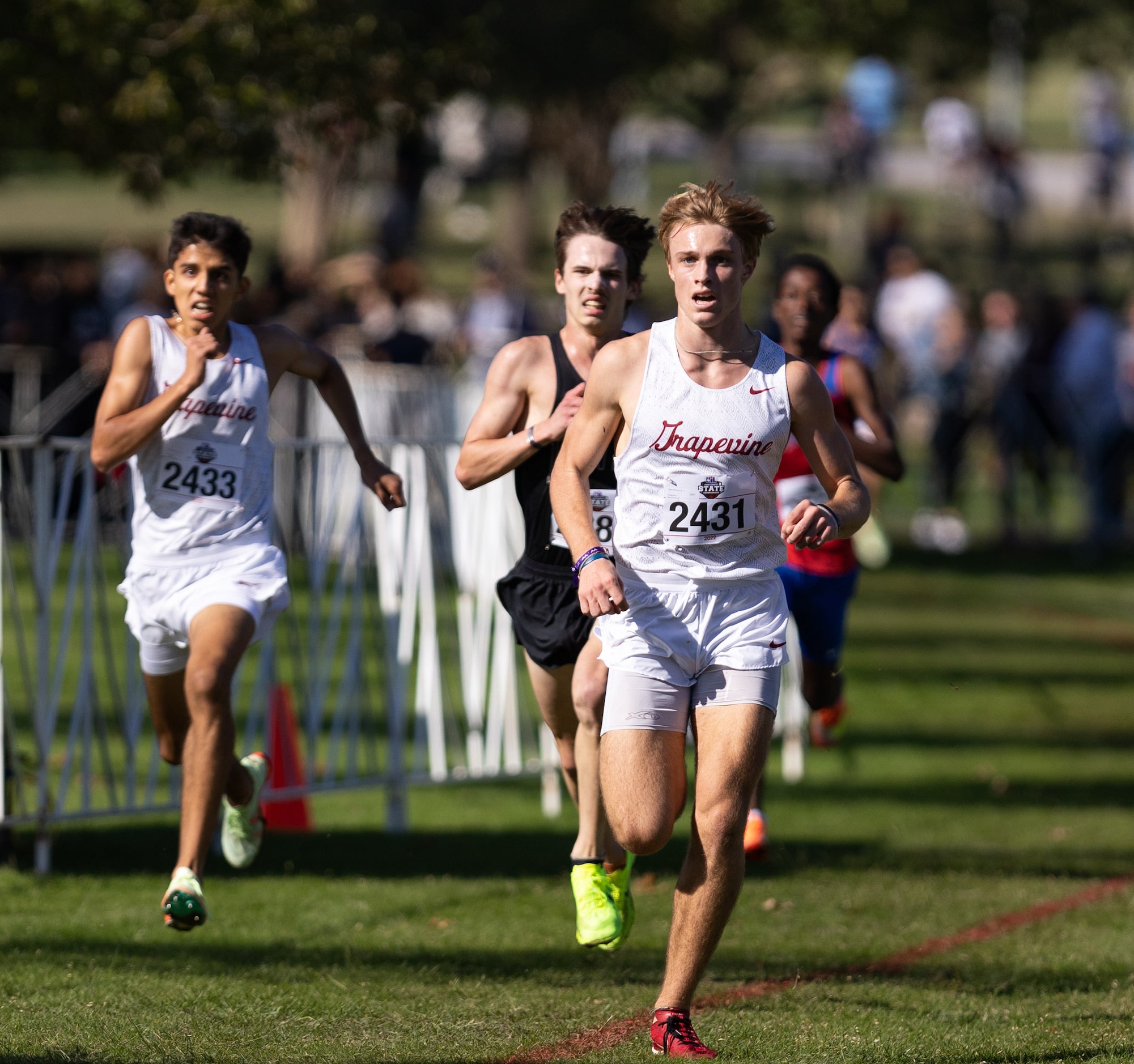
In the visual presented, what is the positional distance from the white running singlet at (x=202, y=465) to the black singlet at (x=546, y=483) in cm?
89

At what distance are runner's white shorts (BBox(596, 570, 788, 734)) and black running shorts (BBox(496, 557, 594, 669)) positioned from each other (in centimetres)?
99

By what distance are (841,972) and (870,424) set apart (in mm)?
2333

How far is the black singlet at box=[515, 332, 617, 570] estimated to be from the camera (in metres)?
5.87

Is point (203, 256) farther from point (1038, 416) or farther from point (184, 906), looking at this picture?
point (1038, 416)

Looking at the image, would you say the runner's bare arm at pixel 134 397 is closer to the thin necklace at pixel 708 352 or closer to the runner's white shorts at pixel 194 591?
the runner's white shorts at pixel 194 591

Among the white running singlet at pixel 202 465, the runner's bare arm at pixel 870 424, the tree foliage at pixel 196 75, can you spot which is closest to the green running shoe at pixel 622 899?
the white running singlet at pixel 202 465

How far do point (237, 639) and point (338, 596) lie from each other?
2.47 meters

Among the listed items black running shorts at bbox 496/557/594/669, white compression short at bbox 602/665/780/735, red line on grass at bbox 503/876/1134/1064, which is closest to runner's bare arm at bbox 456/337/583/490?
black running shorts at bbox 496/557/594/669

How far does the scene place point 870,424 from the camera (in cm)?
739

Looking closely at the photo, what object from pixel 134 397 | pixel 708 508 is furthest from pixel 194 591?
pixel 708 508

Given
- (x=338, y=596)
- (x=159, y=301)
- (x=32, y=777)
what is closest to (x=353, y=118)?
(x=338, y=596)

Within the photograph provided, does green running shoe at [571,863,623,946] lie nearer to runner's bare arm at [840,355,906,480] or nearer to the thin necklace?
the thin necklace

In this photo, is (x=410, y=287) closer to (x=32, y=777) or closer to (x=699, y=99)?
(x=699, y=99)

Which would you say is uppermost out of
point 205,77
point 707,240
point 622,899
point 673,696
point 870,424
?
point 205,77
